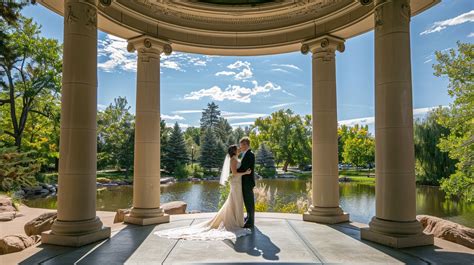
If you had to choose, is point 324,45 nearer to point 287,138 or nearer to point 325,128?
point 325,128

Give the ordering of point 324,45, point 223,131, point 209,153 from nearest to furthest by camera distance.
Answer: point 324,45 < point 209,153 < point 223,131

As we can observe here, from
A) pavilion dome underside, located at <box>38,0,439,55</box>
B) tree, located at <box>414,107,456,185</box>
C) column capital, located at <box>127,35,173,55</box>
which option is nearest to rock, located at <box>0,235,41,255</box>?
pavilion dome underside, located at <box>38,0,439,55</box>

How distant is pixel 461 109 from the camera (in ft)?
94.9

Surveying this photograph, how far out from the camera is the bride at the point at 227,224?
542 inches

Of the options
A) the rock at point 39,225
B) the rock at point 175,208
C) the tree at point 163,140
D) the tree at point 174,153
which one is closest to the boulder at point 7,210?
the rock at point 39,225

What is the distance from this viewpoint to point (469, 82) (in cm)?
2891

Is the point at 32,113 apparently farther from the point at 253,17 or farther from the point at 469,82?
the point at 469,82

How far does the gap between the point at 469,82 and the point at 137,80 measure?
26765mm

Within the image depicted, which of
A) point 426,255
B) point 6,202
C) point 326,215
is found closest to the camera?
point 426,255

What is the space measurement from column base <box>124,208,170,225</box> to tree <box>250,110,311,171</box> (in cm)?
9297

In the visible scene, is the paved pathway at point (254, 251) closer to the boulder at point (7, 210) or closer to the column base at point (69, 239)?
the column base at point (69, 239)

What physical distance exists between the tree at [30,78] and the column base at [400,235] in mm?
55240

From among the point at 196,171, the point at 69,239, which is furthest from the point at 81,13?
the point at 196,171

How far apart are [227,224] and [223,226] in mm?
200
